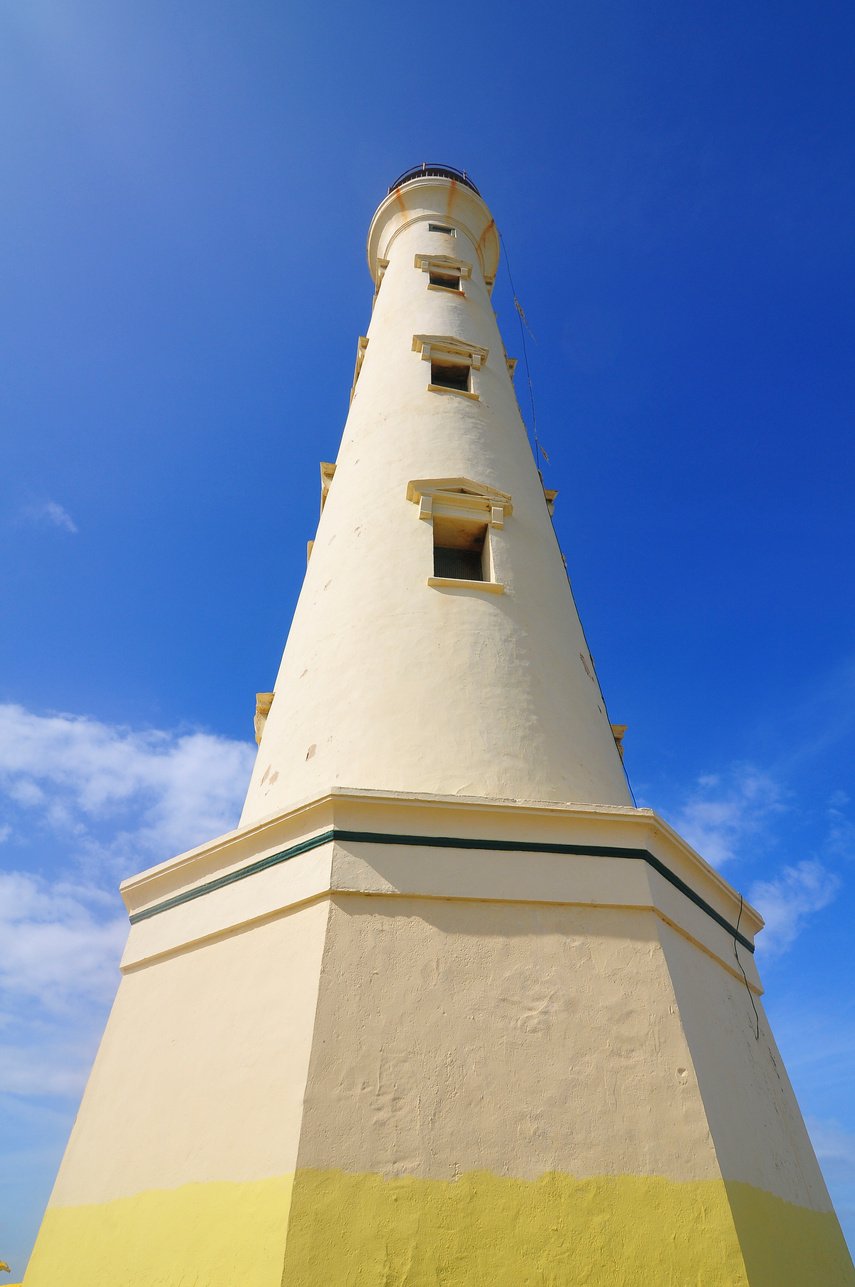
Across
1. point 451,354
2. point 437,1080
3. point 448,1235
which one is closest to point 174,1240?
point 448,1235

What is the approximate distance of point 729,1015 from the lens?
654 cm

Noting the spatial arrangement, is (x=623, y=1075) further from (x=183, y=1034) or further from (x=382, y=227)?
(x=382, y=227)

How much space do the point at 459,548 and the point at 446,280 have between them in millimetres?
8404

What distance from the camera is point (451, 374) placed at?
1321 cm

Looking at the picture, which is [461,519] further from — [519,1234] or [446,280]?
[446,280]

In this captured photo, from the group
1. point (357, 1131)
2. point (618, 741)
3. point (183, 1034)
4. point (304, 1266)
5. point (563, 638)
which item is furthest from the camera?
point (618, 741)

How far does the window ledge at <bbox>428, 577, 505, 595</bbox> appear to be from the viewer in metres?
8.46

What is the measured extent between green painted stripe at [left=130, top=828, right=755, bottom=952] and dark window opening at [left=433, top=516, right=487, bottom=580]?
13.0 feet

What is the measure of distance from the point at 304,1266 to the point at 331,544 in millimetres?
7250

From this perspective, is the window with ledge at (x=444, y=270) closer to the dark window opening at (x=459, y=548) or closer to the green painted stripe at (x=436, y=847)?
the dark window opening at (x=459, y=548)

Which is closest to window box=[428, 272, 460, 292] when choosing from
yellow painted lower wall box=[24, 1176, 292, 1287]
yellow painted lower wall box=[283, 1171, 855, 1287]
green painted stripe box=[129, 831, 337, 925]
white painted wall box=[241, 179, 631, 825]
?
white painted wall box=[241, 179, 631, 825]

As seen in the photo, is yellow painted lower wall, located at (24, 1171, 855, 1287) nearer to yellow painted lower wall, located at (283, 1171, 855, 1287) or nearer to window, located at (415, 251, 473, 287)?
yellow painted lower wall, located at (283, 1171, 855, 1287)

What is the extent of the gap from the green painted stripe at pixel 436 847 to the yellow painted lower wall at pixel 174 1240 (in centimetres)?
213

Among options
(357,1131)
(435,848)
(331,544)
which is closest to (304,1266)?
(357,1131)
